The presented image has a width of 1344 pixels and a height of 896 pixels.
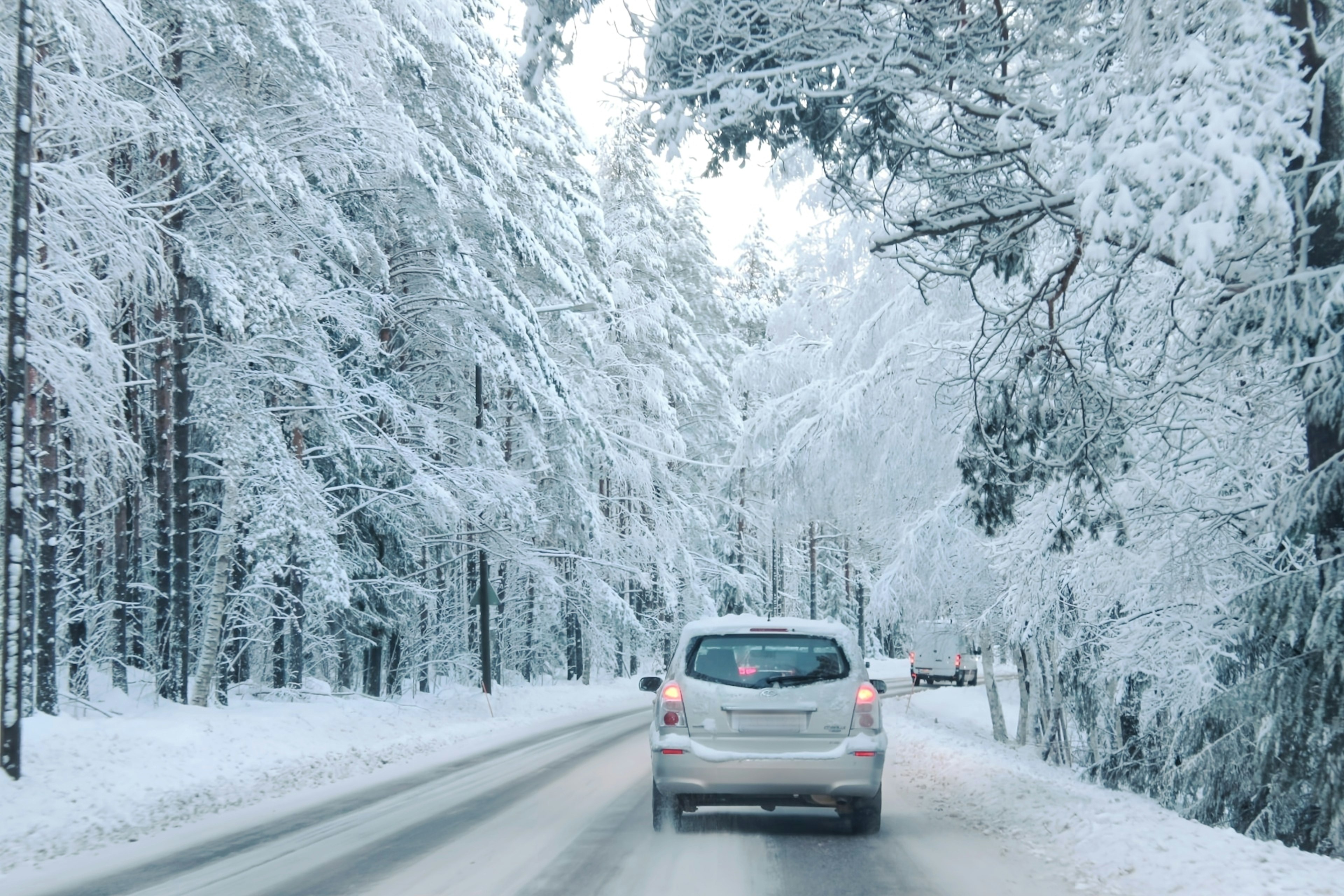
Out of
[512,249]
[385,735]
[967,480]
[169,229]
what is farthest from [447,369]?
[967,480]

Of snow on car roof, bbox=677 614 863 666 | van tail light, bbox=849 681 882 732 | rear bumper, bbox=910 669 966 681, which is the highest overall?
snow on car roof, bbox=677 614 863 666

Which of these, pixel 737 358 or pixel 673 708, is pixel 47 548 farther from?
pixel 737 358

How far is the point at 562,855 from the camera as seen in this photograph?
828 centimetres

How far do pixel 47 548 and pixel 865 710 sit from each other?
33.1 ft

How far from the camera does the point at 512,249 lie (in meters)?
25.4

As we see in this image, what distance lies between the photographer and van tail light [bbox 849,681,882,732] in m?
9.29

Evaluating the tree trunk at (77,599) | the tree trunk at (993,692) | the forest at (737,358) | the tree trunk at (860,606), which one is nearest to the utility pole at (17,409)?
the forest at (737,358)

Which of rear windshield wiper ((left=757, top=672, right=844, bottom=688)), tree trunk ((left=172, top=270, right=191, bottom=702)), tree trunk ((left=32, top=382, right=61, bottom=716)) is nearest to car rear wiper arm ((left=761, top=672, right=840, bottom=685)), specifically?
rear windshield wiper ((left=757, top=672, right=844, bottom=688))

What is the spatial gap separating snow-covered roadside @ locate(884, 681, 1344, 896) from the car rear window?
1900 millimetres

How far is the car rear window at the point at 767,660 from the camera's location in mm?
9477

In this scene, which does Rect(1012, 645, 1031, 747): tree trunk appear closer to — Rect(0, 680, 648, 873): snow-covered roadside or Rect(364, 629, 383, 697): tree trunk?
Rect(0, 680, 648, 873): snow-covered roadside

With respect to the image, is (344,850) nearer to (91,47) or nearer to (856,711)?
(856,711)

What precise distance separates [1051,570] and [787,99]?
7663 millimetres

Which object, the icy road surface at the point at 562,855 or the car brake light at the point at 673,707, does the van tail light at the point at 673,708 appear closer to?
the car brake light at the point at 673,707
